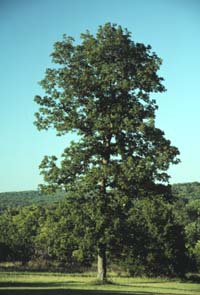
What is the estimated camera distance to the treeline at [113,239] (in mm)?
31766

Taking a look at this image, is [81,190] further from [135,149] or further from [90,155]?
[135,149]

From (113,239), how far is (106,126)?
7220 millimetres

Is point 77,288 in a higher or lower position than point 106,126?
lower

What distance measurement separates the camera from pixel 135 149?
3300cm

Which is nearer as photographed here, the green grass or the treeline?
the green grass

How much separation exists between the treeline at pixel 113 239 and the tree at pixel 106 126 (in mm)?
689

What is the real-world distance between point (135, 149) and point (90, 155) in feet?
9.88

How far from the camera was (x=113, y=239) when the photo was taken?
104 feet

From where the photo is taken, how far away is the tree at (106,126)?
31.7 metres

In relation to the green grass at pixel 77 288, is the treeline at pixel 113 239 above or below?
above

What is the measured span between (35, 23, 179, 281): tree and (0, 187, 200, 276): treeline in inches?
27.1

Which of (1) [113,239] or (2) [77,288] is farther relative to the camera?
(1) [113,239]

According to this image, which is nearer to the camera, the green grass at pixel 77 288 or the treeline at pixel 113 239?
the green grass at pixel 77 288

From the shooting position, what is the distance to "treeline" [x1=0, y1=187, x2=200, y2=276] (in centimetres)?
3177
